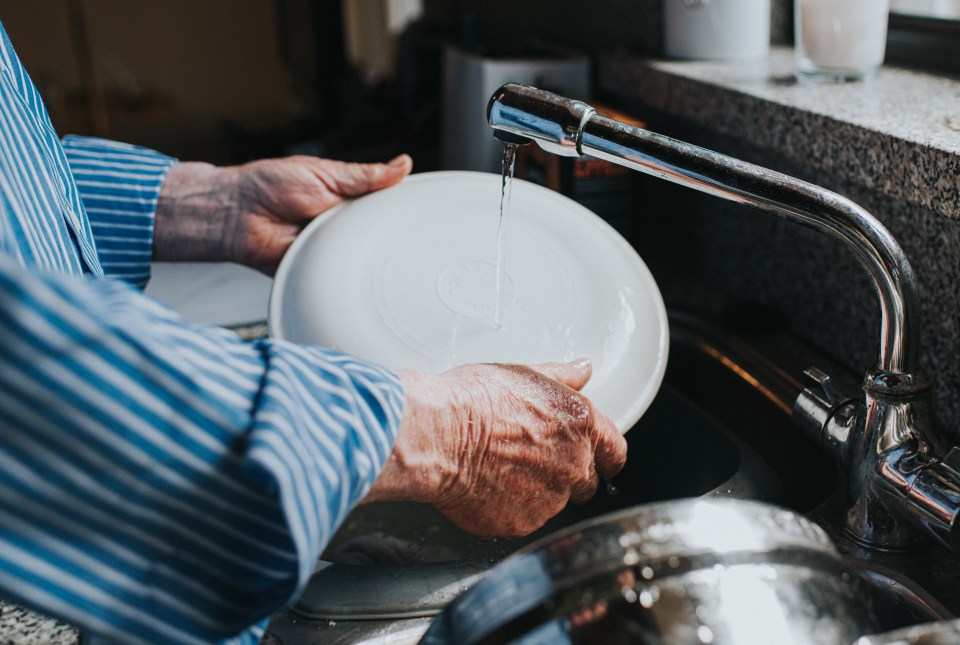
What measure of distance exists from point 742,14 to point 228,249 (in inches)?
30.5

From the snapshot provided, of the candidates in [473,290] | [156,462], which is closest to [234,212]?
[473,290]

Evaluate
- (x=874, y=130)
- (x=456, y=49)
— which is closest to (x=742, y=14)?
(x=874, y=130)

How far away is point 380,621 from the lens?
0.58 metres

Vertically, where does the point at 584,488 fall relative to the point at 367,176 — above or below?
below

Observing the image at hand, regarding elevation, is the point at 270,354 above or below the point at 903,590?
above

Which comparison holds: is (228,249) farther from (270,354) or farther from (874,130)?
(874,130)

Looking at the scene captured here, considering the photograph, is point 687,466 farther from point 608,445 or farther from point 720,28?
point 720,28

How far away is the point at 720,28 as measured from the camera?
3.76ft

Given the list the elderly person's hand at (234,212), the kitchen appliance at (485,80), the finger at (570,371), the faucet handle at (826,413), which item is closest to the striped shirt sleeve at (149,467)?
the finger at (570,371)

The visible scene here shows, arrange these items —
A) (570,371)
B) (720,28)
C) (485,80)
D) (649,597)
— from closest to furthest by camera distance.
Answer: (649,597), (570,371), (720,28), (485,80)

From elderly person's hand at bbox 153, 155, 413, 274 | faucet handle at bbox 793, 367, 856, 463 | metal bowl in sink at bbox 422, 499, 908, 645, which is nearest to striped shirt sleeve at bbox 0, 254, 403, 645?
metal bowl in sink at bbox 422, 499, 908, 645

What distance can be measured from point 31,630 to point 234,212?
520 millimetres

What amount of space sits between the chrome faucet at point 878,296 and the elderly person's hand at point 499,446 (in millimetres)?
180

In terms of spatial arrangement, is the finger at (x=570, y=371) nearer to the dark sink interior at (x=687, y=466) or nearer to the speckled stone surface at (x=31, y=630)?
the dark sink interior at (x=687, y=466)
